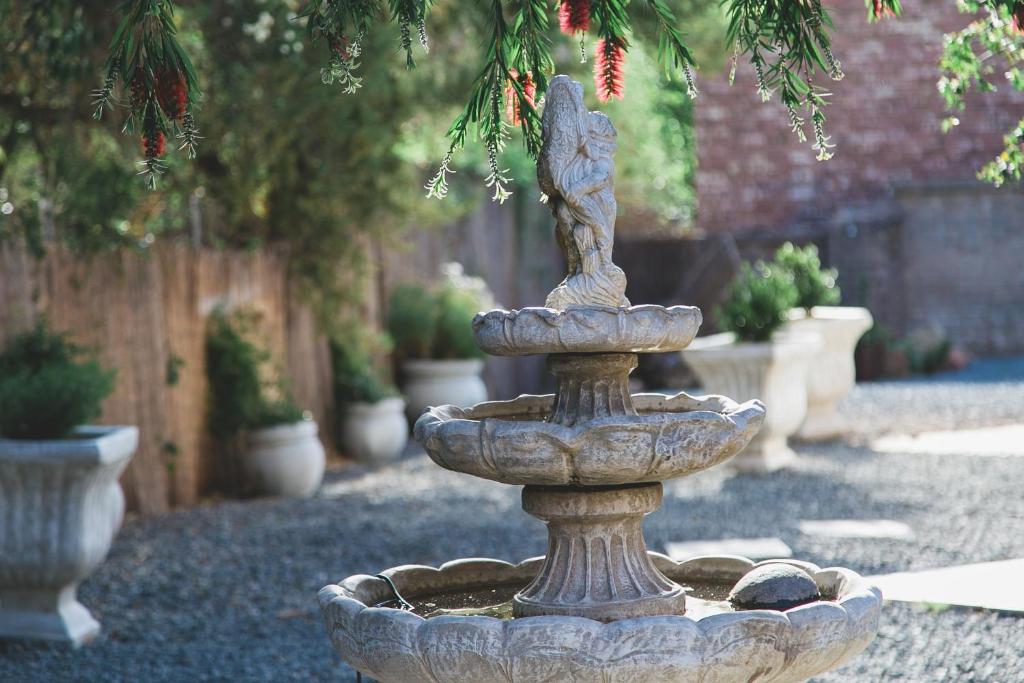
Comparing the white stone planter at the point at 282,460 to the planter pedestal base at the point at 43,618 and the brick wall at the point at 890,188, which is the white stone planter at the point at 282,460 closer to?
the planter pedestal base at the point at 43,618

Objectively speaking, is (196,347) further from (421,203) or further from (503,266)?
(503,266)

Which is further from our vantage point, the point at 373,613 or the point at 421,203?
the point at 421,203

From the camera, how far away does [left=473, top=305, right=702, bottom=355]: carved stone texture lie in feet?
10.6

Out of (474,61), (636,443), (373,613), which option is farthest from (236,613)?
(474,61)

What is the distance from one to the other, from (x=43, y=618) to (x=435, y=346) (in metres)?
7.11

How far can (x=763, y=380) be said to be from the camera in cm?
936

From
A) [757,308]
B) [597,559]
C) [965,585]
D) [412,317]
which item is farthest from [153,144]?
[412,317]

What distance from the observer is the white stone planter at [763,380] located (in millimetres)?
9352

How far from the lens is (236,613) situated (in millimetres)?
6023

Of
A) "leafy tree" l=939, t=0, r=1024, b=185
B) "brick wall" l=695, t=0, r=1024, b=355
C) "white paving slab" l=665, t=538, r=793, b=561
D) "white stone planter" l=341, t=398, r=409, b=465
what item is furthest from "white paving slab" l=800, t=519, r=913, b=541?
"brick wall" l=695, t=0, r=1024, b=355

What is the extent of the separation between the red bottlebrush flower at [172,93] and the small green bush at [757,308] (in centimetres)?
690

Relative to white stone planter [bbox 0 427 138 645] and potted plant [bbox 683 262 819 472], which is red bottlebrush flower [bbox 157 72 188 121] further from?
potted plant [bbox 683 262 819 472]

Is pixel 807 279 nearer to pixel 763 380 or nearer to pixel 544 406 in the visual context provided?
pixel 763 380

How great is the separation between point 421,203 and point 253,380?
99.0 inches
